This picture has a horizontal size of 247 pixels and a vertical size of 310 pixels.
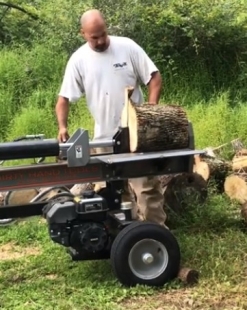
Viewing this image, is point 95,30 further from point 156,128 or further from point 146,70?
point 156,128

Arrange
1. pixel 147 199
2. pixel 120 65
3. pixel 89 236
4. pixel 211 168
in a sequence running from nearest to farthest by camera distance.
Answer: pixel 89 236
pixel 120 65
pixel 147 199
pixel 211 168

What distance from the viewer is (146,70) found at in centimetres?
628

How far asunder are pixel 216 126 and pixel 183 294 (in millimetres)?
4582

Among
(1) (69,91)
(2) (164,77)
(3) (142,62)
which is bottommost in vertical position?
(1) (69,91)

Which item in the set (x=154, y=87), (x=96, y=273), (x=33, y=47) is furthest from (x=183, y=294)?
(x=33, y=47)

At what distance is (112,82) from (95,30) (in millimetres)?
505

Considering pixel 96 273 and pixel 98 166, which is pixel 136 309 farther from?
pixel 98 166

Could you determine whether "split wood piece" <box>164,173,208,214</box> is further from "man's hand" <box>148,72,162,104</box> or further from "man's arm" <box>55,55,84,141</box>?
"man's arm" <box>55,55,84,141</box>

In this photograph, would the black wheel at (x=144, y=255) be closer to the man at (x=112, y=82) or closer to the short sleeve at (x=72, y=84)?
the man at (x=112, y=82)

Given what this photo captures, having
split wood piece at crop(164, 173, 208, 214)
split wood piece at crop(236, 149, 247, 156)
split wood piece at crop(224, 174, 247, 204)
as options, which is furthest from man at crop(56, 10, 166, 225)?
split wood piece at crop(236, 149, 247, 156)

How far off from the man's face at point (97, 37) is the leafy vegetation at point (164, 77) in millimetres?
1912

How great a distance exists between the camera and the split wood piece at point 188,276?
5.45 m

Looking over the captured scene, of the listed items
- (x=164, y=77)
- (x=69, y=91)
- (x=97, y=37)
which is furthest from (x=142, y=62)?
(x=164, y=77)

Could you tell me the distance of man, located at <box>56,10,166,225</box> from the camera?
6.24 meters
